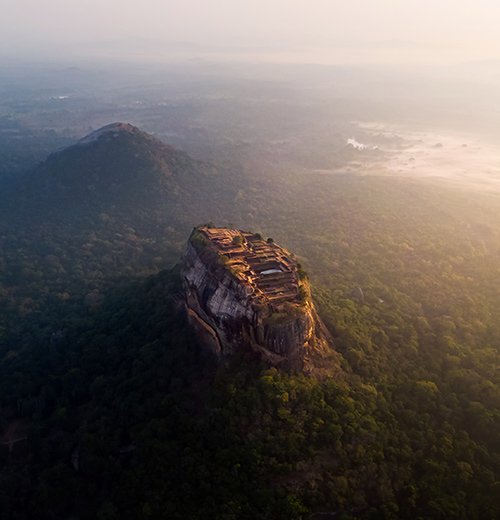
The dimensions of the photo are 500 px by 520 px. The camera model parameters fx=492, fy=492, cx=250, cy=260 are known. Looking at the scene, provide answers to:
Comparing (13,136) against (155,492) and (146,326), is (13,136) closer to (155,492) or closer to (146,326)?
(146,326)

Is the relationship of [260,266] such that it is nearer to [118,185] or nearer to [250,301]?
[250,301]

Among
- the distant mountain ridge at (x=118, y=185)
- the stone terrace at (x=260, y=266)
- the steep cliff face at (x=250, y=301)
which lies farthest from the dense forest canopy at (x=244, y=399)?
the distant mountain ridge at (x=118, y=185)

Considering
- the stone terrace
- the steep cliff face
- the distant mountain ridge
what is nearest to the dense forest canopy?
the steep cliff face

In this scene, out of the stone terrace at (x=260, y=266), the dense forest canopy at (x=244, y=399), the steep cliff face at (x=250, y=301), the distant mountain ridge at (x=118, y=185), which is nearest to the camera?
the dense forest canopy at (x=244, y=399)

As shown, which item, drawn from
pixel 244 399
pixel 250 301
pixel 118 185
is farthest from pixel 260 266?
pixel 118 185

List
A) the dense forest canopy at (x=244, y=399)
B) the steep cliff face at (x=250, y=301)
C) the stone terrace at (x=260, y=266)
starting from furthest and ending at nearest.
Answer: the stone terrace at (x=260, y=266) < the steep cliff face at (x=250, y=301) < the dense forest canopy at (x=244, y=399)

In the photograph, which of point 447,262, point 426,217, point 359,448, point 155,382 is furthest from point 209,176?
point 359,448

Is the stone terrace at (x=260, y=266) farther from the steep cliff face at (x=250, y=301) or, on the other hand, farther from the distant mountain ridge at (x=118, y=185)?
the distant mountain ridge at (x=118, y=185)
